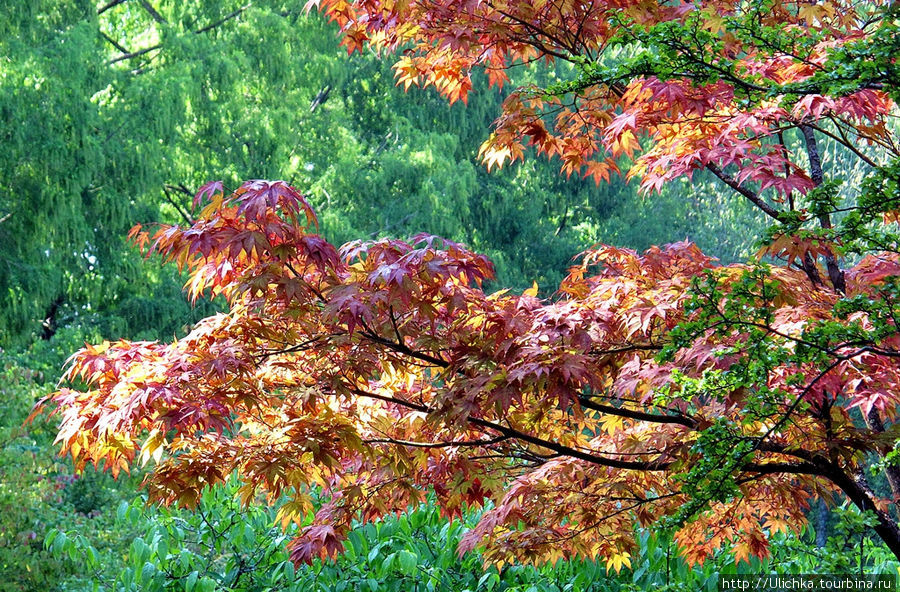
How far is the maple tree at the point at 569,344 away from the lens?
2254 millimetres

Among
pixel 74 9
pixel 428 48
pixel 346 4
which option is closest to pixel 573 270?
pixel 428 48

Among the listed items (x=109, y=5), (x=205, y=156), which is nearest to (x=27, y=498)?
(x=205, y=156)

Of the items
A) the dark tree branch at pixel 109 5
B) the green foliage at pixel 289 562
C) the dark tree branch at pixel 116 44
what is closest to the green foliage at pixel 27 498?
the green foliage at pixel 289 562

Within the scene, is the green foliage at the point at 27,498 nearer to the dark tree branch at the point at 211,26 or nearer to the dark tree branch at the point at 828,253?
the dark tree branch at the point at 828,253

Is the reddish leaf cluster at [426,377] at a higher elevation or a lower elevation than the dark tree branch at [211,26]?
lower

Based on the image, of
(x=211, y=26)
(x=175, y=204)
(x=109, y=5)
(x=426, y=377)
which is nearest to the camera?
(x=426, y=377)

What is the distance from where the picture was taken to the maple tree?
2254mm

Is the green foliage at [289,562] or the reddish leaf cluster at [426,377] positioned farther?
the green foliage at [289,562]

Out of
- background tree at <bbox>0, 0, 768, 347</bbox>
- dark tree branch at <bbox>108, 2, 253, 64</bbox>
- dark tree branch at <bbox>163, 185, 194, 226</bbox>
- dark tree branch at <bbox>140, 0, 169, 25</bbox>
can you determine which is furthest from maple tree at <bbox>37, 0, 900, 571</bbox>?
dark tree branch at <bbox>140, 0, 169, 25</bbox>

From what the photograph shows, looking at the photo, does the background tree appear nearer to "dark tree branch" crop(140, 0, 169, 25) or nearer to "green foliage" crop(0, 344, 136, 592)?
"dark tree branch" crop(140, 0, 169, 25)

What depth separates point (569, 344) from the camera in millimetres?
2748

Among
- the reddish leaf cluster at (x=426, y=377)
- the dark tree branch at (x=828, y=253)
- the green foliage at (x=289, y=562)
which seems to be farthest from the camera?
the green foliage at (x=289, y=562)

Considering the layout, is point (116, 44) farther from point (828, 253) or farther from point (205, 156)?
point (828, 253)

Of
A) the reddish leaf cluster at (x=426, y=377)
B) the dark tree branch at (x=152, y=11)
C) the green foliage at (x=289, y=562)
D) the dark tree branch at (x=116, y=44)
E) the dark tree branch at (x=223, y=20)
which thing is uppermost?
the dark tree branch at (x=152, y=11)
